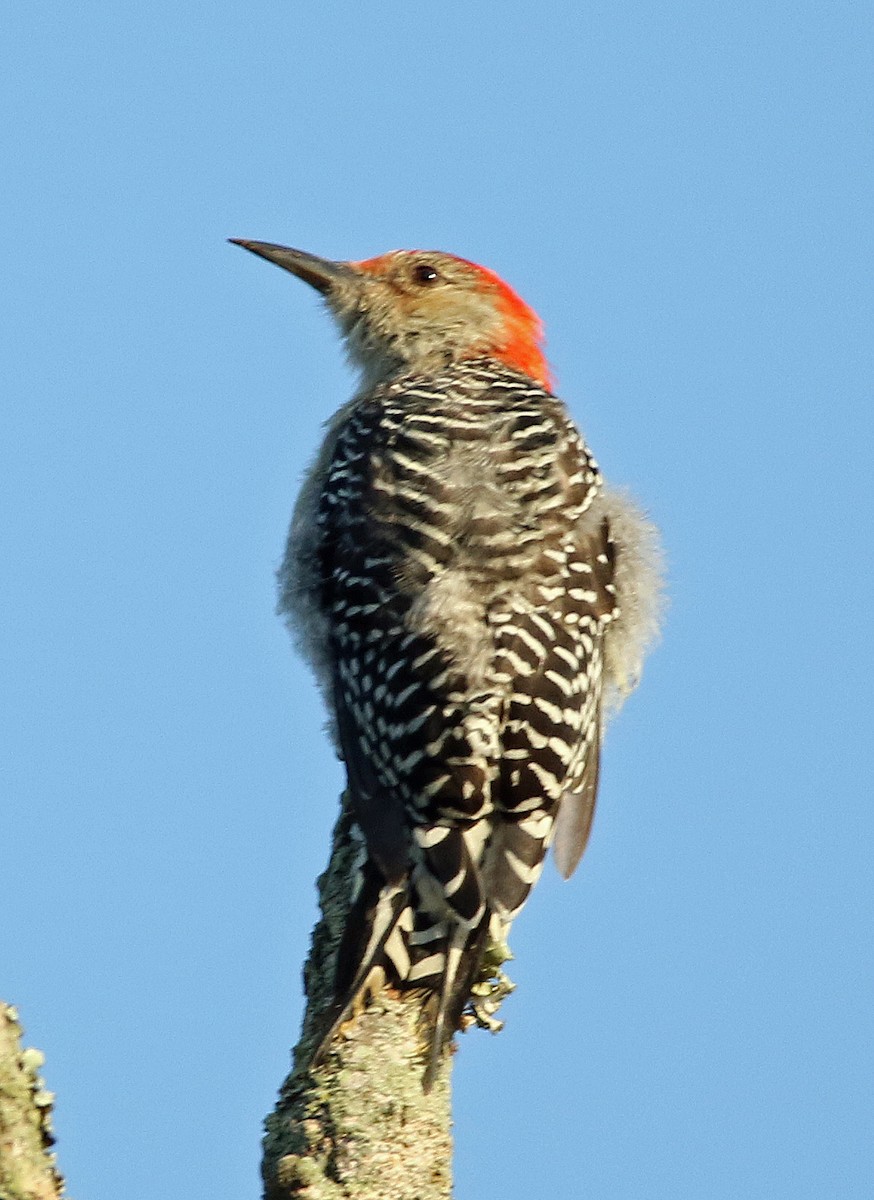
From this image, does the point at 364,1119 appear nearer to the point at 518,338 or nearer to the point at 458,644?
the point at 458,644

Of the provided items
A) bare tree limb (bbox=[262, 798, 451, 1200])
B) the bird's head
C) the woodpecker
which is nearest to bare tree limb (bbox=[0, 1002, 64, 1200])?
bare tree limb (bbox=[262, 798, 451, 1200])

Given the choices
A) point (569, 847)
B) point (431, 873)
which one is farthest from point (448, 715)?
point (569, 847)

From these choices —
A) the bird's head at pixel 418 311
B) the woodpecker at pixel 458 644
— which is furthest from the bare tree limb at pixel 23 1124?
the bird's head at pixel 418 311

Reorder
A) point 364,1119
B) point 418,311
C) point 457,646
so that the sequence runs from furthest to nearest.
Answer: point 418,311, point 457,646, point 364,1119

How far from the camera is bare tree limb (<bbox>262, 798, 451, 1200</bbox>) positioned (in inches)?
194

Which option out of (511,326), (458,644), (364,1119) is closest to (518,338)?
(511,326)

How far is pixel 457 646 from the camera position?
629 centimetres

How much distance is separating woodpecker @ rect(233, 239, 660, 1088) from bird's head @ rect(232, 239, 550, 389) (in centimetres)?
63

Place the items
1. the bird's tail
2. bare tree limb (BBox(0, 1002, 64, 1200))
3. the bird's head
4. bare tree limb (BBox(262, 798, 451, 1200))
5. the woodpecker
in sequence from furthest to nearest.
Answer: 1. the bird's head
2. the woodpecker
3. the bird's tail
4. bare tree limb (BBox(262, 798, 451, 1200))
5. bare tree limb (BBox(0, 1002, 64, 1200))

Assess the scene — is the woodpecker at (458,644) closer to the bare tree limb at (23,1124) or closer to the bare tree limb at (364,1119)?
the bare tree limb at (364,1119)

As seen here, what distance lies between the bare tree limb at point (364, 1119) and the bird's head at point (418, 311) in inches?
170

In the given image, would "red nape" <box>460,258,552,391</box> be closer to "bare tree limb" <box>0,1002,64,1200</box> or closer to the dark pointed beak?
the dark pointed beak

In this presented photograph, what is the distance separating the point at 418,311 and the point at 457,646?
3421 millimetres

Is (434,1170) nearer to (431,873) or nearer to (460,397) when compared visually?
(431,873)
